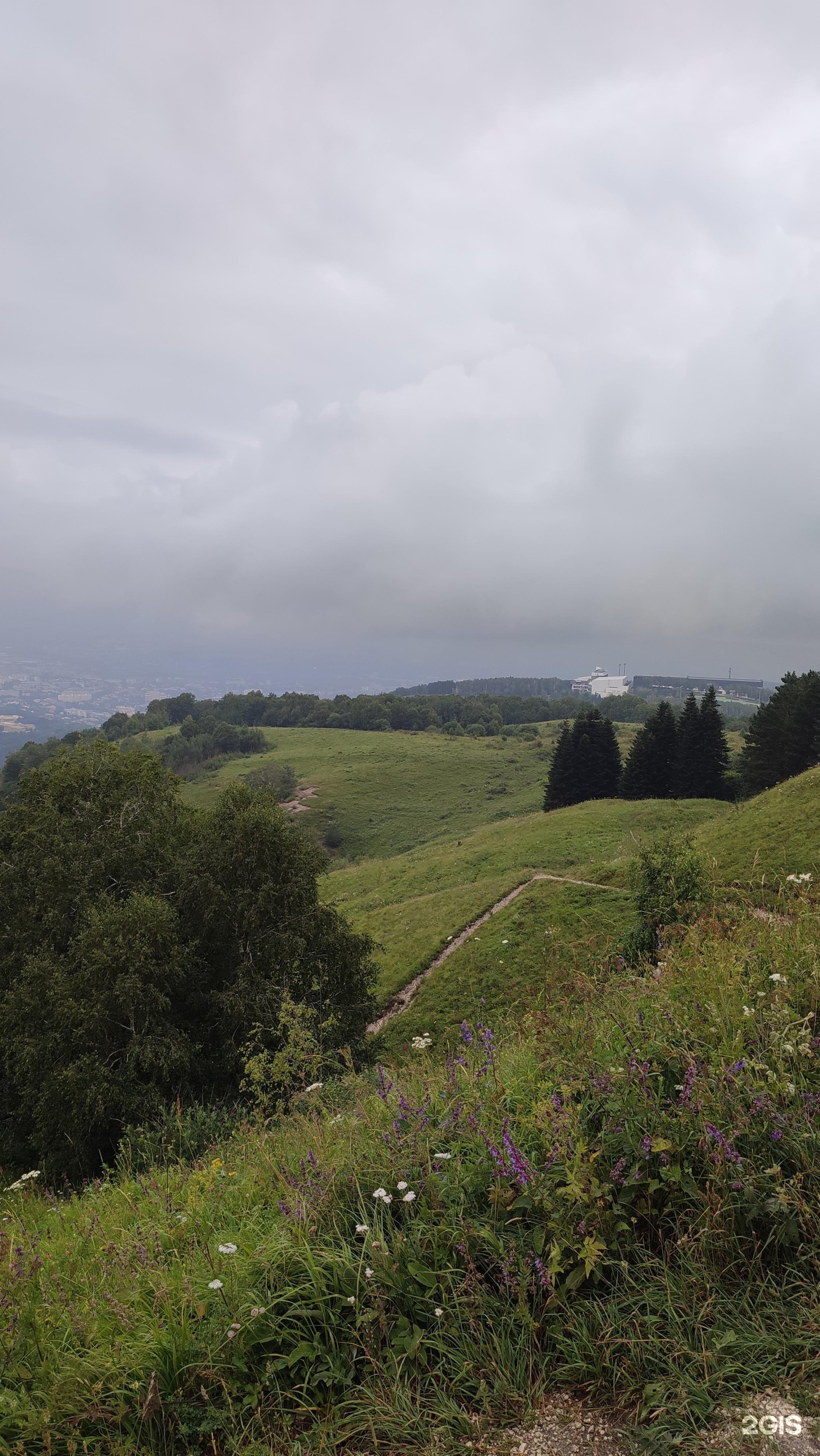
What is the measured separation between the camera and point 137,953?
12938mm

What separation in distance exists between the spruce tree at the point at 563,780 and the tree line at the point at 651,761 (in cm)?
6

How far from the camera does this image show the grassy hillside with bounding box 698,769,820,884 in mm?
20141

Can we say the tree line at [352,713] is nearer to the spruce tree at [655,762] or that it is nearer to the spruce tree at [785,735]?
the spruce tree at [655,762]

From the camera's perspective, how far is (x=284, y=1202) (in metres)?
3.84

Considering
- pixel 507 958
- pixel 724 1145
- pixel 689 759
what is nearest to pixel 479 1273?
pixel 724 1145

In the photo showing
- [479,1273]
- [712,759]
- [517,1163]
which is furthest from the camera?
[712,759]

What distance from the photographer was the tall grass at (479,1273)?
272cm

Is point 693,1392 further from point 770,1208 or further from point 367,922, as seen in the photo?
point 367,922

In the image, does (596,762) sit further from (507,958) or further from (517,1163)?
(517,1163)

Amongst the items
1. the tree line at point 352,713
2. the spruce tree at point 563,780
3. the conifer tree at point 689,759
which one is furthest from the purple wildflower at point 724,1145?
the tree line at point 352,713

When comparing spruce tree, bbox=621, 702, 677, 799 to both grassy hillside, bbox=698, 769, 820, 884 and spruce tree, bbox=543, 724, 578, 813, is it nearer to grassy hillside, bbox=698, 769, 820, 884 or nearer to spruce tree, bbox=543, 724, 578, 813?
spruce tree, bbox=543, 724, 578, 813

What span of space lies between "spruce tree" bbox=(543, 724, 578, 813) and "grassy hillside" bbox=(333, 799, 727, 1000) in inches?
374

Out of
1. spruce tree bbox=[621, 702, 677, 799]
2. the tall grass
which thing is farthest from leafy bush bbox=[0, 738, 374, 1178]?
spruce tree bbox=[621, 702, 677, 799]

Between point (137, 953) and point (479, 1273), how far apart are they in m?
11.5
